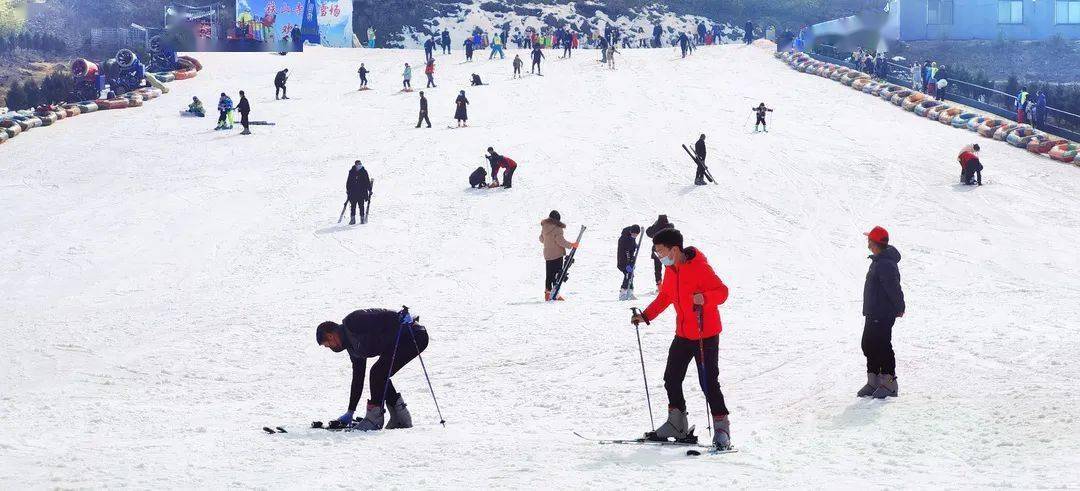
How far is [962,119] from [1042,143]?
423 cm

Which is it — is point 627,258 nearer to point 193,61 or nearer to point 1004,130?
point 1004,130

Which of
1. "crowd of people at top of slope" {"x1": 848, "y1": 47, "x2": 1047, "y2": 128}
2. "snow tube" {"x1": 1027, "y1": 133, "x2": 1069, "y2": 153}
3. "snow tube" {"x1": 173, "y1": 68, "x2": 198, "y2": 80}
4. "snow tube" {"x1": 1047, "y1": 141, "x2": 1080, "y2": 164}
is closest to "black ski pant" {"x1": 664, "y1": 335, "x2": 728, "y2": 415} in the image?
"snow tube" {"x1": 1047, "y1": 141, "x2": 1080, "y2": 164}

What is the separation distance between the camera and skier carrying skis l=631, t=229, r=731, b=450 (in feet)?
24.2

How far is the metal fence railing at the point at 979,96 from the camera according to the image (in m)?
31.1

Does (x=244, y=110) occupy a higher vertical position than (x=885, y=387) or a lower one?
higher

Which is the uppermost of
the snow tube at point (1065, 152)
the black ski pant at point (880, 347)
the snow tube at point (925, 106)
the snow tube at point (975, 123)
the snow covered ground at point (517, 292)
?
the snow tube at point (925, 106)

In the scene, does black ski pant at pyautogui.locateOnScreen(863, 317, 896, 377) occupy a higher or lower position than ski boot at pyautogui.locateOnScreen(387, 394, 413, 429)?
higher

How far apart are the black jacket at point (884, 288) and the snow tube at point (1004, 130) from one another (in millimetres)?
23531

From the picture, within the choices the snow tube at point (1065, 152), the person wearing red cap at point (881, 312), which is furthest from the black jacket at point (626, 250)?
the snow tube at point (1065, 152)

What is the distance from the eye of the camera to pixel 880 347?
878 centimetres

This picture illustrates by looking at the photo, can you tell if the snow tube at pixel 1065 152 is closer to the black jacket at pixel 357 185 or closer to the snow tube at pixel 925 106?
the snow tube at pixel 925 106

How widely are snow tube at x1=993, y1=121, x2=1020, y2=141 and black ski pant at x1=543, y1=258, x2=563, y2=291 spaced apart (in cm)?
1928

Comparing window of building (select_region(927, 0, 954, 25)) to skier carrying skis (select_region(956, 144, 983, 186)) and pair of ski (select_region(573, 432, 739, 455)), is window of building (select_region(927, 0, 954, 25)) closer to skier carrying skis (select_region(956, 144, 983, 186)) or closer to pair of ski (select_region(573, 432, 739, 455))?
skier carrying skis (select_region(956, 144, 983, 186))

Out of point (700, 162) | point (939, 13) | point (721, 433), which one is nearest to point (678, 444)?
point (721, 433)
